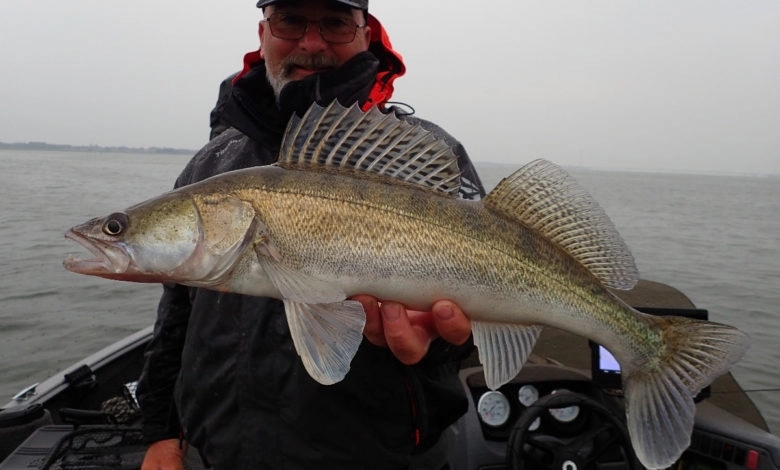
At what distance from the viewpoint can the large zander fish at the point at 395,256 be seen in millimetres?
2188

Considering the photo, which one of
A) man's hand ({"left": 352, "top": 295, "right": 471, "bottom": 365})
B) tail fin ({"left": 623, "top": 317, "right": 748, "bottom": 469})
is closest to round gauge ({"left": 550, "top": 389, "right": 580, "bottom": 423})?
tail fin ({"left": 623, "top": 317, "right": 748, "bottom": 469})

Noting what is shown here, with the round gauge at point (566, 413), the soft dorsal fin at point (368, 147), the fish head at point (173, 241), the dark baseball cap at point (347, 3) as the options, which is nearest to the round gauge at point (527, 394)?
the round gauge at point (566, 413)

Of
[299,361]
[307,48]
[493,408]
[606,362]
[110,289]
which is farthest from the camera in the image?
[110,289]

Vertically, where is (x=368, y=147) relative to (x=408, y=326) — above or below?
above

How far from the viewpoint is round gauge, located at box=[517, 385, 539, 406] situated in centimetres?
402

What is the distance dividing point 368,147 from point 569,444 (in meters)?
2.39

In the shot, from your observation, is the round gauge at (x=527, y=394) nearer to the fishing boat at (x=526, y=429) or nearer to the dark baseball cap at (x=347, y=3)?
the fishing boat at (x=526, y=429)

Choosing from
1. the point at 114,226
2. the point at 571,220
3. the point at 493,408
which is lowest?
the point at 493,408

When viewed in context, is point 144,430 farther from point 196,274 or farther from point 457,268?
point 457,268

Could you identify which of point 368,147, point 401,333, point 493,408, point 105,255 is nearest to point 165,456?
point 105,255

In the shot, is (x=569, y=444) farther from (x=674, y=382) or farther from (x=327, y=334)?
(x=327, y=334)

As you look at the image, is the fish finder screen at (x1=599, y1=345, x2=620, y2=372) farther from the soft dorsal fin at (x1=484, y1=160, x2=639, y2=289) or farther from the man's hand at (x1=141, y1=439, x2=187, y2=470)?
the man's hand at (x1=141, y1=439, x2=187, y2=470)

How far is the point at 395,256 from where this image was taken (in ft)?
7.19

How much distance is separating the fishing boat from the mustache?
2265 millimetres
